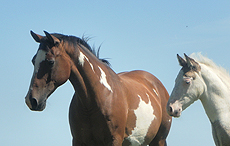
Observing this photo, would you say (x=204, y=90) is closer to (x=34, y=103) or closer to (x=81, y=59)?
(x=81, y=59)

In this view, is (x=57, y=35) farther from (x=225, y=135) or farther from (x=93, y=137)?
(x=225, y=135)

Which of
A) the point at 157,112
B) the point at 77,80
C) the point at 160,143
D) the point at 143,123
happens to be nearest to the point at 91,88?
the point at 77,80

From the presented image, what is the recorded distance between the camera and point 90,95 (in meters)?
5.68

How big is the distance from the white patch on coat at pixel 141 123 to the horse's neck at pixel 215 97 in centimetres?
122

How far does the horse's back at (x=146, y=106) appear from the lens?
6242mm

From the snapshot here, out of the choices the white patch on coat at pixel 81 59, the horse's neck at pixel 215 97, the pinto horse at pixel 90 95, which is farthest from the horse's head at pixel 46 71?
the horse's neck at pixel 215 97

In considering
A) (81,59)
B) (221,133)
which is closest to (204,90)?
(221,133)

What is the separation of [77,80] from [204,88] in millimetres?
1822

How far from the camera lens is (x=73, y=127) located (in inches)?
229

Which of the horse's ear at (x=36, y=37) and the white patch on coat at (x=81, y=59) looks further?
the white patch on coat at (x=81, y=59)

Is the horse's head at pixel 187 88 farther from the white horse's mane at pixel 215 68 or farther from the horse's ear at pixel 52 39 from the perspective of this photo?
the horse's ear at pixel 52 39

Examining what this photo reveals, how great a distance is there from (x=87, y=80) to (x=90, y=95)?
9.0 inches

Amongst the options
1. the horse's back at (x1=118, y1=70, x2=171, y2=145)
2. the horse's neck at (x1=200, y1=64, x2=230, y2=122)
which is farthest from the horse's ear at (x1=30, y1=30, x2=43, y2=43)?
the horse's neck at (x1=200, y1=64, x2=230, y2=122)

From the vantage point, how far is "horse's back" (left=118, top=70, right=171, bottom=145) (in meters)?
6.24
